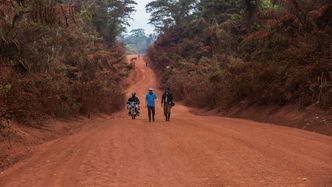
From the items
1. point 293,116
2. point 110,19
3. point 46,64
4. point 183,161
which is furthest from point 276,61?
point 110,19

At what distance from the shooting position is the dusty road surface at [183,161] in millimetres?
9945

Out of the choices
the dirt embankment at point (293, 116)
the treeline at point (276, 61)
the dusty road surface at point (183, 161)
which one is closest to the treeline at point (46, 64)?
the dusty road surface at point (183, 161)

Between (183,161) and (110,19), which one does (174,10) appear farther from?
(183,161)

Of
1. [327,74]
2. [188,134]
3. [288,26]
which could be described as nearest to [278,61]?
[288,26]

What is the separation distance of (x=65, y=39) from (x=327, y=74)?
53.6 feet

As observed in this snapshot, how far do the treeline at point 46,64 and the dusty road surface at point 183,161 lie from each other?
130 inches

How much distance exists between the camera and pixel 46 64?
29.7m

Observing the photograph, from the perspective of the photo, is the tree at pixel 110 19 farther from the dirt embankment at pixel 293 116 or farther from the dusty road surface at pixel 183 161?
the dusty road surface at pixel 183 161

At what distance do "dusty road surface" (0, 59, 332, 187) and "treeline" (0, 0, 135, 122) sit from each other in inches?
130

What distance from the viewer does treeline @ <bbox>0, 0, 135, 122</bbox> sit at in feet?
58.0

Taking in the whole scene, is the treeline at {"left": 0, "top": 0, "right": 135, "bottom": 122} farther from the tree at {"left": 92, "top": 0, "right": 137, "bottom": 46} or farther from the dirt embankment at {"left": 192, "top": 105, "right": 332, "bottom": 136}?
the tree at {"left": 92, "top": 0, "right": 137, "bottom": 46}

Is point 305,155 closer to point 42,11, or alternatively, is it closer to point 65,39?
point 42,11

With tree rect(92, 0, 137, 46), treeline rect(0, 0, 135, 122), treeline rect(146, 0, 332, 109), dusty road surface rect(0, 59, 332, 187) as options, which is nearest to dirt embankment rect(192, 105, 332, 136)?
treeline rect(146, 0, 332, 109)

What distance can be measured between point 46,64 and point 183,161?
19.3 meters
